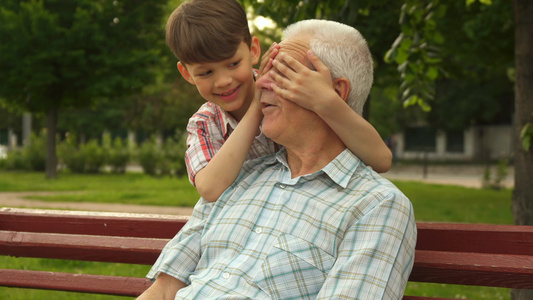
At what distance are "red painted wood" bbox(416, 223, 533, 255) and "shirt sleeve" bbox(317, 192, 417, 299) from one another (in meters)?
0.41

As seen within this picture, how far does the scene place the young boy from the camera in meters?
2.08

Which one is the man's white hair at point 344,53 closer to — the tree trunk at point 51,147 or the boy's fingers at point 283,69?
the boy's fingers at point 283,69

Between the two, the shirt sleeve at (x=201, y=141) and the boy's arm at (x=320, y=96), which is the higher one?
the boy's arm at (x=320, y=96)

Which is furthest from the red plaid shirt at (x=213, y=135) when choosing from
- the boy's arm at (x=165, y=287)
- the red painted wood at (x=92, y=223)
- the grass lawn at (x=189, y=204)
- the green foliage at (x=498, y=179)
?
the green foliage at (x=498, y=179)

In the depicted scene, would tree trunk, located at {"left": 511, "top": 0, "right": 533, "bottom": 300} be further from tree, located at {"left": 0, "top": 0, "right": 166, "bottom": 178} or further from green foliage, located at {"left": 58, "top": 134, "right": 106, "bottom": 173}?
green foliage, located at {"left": 58, "top": 134, "right": 106, "bottom": 173}

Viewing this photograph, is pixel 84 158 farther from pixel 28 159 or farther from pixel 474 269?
pixel 474 269

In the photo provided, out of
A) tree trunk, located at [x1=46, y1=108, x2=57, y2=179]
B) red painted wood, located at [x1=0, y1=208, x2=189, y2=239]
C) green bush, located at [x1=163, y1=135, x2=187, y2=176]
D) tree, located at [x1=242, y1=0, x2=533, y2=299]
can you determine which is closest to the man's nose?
red painted wood, located at [x1=0, y1=208, x2=189, y2=239]

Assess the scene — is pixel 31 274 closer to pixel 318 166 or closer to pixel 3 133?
pixel 318 166

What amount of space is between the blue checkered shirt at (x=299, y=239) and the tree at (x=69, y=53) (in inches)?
690

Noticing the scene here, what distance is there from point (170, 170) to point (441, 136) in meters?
23.8

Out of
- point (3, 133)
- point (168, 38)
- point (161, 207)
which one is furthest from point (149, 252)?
point (3, 133)

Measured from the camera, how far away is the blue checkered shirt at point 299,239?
6.16 ft

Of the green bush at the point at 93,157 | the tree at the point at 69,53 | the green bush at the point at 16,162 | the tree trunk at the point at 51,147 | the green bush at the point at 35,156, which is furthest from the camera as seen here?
the green bush at the point at 16,162

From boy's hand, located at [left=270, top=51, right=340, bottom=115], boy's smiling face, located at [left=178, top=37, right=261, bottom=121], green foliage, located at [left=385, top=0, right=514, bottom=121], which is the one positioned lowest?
green foliage, located at [left=385, top=0, right=514, bottom=121]
